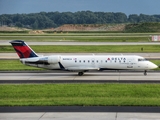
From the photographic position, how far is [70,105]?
2644cm

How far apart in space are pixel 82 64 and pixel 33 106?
61.5 ft

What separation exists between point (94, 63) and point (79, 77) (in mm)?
2445

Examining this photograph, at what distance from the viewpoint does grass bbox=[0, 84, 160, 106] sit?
88.7 ft

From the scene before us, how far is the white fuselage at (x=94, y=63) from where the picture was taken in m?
44.0

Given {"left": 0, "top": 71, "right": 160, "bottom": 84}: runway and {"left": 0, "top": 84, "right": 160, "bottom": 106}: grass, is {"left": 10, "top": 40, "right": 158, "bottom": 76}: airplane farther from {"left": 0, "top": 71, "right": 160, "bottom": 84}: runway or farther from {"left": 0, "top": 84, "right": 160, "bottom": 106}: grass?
{"left": 0, "top": 84, "right": 160, "bottom": 106}: grass

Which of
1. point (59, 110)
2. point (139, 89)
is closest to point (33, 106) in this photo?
point (59, 110)

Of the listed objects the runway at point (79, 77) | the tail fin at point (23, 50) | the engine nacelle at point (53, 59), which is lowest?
the runway at point (79, 77)

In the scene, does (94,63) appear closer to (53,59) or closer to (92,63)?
(92,63)

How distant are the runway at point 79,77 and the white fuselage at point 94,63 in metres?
0.93

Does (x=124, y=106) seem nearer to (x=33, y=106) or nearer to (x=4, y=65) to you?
(x=33, y=106)

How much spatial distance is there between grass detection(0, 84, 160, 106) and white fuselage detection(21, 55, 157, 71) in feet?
29.0

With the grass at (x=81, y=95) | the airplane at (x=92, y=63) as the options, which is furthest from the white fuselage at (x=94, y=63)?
the grass at (x=81, y=95)

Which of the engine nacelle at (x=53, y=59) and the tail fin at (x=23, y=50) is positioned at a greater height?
the tail fin at (x=23, y=50)

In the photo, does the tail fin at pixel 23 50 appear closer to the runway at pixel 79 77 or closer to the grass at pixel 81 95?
the runway at pixel 79 77
